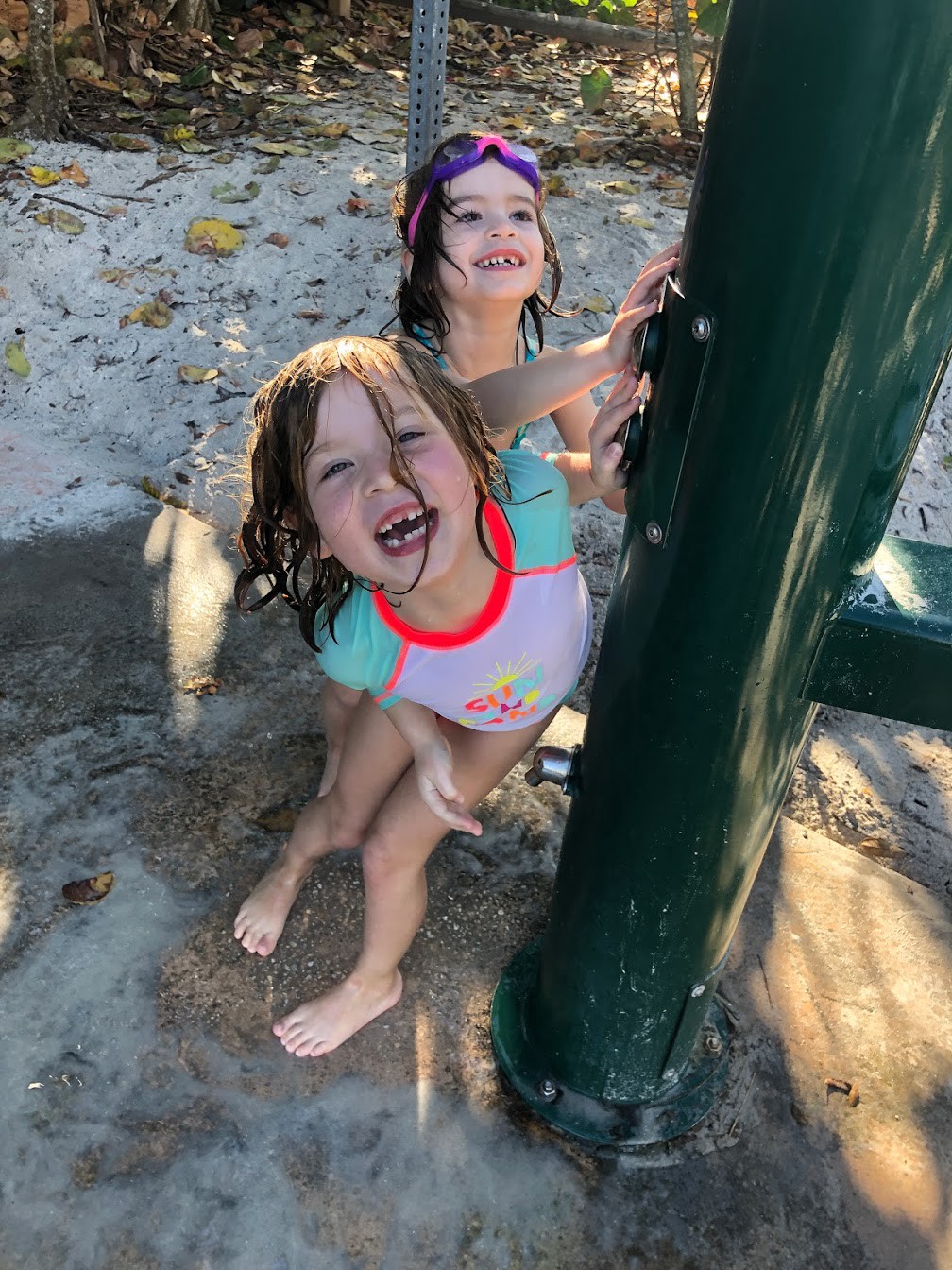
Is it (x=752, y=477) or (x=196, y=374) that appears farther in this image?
(x=196, y=374)

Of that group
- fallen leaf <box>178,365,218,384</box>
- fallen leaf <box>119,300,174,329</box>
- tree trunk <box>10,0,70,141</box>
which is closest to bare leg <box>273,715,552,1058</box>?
fallen leaf <box>178,365,218,384</box>

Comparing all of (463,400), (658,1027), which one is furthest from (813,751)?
(463,400)

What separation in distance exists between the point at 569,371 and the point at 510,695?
0.53 meters

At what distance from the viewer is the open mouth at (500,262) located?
2.10m

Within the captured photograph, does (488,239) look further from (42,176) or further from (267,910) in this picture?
(42,176)

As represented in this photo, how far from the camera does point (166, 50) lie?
5.51 metres

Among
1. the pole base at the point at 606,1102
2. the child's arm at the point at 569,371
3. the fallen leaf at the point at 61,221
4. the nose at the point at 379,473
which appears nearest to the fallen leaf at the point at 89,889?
the pole base at the point at 606,1102

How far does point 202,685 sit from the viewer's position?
2.45 meters

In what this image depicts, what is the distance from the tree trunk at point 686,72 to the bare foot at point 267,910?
4.47 metres

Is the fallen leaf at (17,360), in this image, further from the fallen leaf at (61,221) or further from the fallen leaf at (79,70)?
the fallen leaf at (79,70)

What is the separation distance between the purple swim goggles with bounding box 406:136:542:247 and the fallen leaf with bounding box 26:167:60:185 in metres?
2.69

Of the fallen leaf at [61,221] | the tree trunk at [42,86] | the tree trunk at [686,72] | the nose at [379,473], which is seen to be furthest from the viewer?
the tree trunk at [686,72]

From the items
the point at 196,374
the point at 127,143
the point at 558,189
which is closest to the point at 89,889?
the point at 196,374

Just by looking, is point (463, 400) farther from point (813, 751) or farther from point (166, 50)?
point (166, 50)
